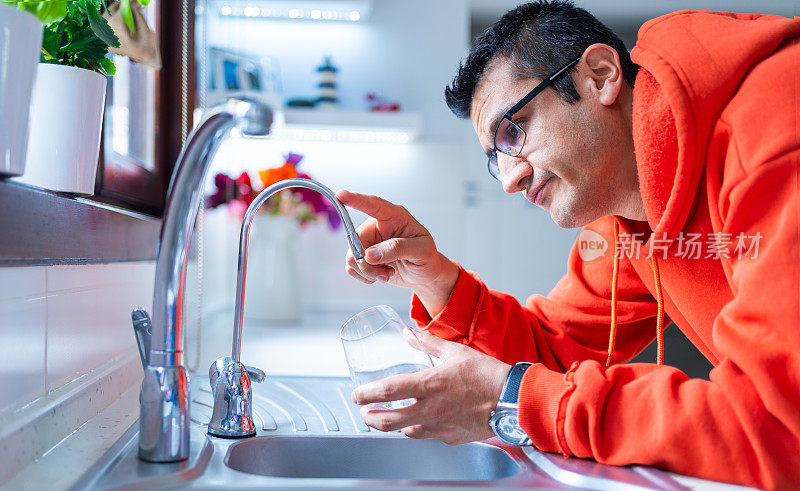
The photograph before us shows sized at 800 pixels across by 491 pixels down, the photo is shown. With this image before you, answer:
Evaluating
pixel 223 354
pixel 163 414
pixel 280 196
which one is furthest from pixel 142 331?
pixel 280 196

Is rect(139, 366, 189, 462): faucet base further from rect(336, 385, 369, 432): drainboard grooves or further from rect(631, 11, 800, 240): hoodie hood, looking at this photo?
rect(631, 11, 800, 240): hoodie hood

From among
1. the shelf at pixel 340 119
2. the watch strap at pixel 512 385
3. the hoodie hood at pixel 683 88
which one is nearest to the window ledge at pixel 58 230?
the watch strap at pixel 512 385

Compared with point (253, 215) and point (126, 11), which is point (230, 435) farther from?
point (126, 11)

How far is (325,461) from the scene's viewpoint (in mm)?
926

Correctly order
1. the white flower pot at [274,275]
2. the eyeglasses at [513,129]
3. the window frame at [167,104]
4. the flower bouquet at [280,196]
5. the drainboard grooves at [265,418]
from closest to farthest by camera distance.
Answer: the drainboard grooves at [265,418]
the eyeglasses at [513,129]
the window frame at [167,104]
the flower bouquet at [280,196]
the white flower pot at [274,275]

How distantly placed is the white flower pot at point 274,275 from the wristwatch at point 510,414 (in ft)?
5.59

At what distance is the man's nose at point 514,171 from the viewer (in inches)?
43.6

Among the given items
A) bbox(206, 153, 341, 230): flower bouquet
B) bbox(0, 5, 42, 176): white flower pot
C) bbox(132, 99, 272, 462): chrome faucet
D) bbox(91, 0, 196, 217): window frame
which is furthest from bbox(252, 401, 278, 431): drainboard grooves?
bbox(206, 153, 341, 230): flower bouquet

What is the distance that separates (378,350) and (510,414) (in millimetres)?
198

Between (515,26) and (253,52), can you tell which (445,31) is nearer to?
(253,52)

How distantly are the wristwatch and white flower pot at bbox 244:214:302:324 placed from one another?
1703 mm

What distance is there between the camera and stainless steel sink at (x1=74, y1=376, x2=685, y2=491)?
0.68 meters

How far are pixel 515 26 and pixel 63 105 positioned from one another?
2.21 ft

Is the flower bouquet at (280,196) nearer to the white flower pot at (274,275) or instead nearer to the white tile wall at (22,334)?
the white flower pot at (274,275)
